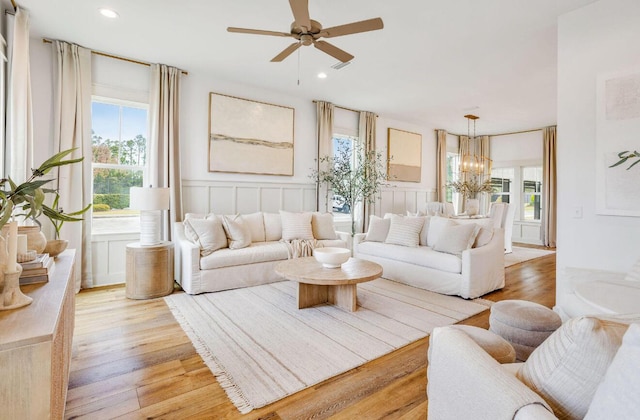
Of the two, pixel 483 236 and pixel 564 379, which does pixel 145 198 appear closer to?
pixel 564 379

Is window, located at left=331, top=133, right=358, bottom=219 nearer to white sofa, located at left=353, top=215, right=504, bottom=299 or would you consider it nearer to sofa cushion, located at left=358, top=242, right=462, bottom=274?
sofa cushion, located at left=358, top=242, right=462, bottom=274

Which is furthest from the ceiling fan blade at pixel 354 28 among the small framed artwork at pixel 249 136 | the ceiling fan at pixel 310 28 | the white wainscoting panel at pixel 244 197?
the white wainscoting panel at pixel 244 197

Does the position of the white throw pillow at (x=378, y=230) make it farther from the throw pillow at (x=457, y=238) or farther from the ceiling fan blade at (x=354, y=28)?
the ceiling fan blade at (x=354, y=28)

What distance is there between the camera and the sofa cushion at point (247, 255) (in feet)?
12.4

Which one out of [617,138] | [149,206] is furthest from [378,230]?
[149,206]

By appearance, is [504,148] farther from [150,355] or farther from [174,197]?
[150,355]

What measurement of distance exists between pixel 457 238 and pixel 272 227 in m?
2.58

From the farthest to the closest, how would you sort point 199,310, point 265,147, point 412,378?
point 265,147
point 199,310
point 412,378

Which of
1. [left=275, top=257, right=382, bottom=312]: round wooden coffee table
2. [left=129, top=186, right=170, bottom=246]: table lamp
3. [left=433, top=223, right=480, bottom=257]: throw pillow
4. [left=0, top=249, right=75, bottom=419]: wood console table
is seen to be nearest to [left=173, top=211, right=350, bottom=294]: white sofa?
[left=129, top=186, right=170, bottom=246]: table lamp

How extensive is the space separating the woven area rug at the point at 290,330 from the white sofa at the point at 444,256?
182 millimetres

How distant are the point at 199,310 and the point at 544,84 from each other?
5.75 meters

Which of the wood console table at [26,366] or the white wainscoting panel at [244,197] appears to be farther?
the white wainscoting panel at [244,197]

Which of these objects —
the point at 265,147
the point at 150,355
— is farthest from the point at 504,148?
the point at 150,355

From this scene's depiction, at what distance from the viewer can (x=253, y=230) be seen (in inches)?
183
